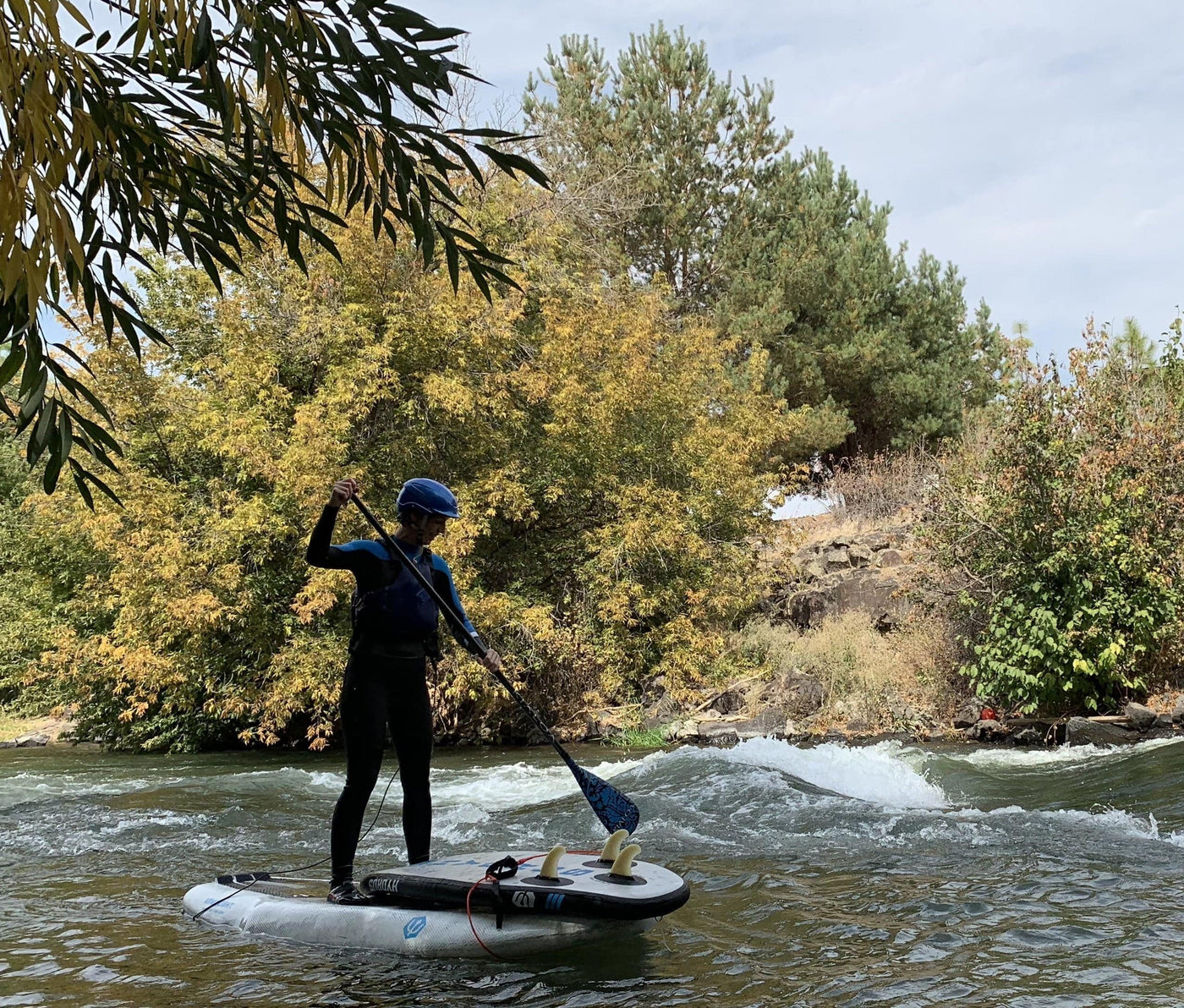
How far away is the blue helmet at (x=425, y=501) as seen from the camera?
456 centimetres

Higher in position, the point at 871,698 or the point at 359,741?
the point at 359,741

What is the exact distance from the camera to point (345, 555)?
4.31 m

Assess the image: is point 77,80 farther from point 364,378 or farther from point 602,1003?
point 364,378

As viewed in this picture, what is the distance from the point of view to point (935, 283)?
990 inches

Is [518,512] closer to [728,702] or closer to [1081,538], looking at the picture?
[728,702]

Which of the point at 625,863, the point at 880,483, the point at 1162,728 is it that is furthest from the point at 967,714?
the point at 880,483

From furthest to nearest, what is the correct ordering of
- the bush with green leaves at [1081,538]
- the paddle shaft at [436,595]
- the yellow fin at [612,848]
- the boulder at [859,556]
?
the boulder at [859,556] < the bush with green leaves at [1081,538] < the paddle shaft at [436,595] < the yellow fin at [612,848]

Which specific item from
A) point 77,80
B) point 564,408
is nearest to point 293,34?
point 77,80

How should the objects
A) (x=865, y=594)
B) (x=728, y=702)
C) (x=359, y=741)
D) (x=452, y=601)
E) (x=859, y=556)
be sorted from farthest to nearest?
(x=859, y=556), (x=865, y=594), (x=728, y=702), (x=452, y=601), (x=359, y=741)

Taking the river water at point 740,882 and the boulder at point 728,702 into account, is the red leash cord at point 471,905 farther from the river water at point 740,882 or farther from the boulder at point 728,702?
the boulder at point 728,702

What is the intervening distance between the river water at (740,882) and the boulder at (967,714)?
109 inches

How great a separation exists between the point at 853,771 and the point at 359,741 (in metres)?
5.27

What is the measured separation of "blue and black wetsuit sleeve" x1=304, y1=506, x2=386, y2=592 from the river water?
1.41 meters

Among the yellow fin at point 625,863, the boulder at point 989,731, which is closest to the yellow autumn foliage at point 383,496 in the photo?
the boulder at point 989,731
